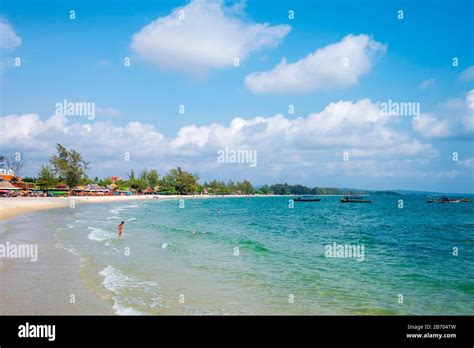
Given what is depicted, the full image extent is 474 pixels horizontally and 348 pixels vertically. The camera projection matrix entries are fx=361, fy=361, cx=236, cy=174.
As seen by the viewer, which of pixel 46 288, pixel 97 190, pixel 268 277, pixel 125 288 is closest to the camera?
pixel 46 288

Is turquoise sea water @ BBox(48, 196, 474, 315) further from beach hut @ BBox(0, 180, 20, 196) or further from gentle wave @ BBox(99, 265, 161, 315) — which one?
beach hut @ BBox(0, 180, 20, 196)

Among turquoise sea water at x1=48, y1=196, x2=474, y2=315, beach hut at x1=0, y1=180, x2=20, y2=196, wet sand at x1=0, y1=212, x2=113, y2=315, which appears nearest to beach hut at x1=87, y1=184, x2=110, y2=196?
beach hut at x1=0, y1=180, x2=20, y2=196

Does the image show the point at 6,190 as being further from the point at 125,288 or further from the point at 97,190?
the point at 125,288

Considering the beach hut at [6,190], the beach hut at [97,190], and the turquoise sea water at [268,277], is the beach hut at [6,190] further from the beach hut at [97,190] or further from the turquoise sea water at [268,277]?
the turquoise sea water at [268,277]

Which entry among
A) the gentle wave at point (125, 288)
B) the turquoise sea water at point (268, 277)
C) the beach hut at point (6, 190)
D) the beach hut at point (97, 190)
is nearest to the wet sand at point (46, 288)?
the gentle wave at point (125, 288)

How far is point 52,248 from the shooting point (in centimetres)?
2020
